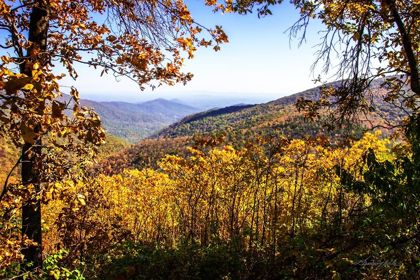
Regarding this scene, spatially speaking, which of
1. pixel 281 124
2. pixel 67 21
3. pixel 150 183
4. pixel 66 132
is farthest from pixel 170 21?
pixel 281 124

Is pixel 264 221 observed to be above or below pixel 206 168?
below

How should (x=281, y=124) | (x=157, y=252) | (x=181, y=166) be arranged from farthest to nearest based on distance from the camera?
(x=281, y=124) < (x=181, y=166) < (x=157, y=252)

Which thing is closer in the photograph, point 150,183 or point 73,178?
point 73,178

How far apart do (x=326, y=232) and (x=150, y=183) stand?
5143mm

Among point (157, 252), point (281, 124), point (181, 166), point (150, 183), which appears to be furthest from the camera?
point (281, 124)

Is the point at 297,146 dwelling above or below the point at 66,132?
below

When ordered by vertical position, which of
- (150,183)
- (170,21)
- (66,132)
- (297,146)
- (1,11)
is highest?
(170,21)

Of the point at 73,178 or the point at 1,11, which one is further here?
the point at 73,178

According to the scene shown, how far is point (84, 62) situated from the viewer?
2.72 m

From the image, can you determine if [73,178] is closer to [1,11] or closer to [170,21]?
[1,11]

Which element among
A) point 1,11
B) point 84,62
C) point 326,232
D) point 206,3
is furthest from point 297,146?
point 1,11

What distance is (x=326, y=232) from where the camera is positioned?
3.42 meters

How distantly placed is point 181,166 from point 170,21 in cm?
341

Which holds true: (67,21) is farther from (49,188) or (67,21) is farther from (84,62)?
(49,188)
